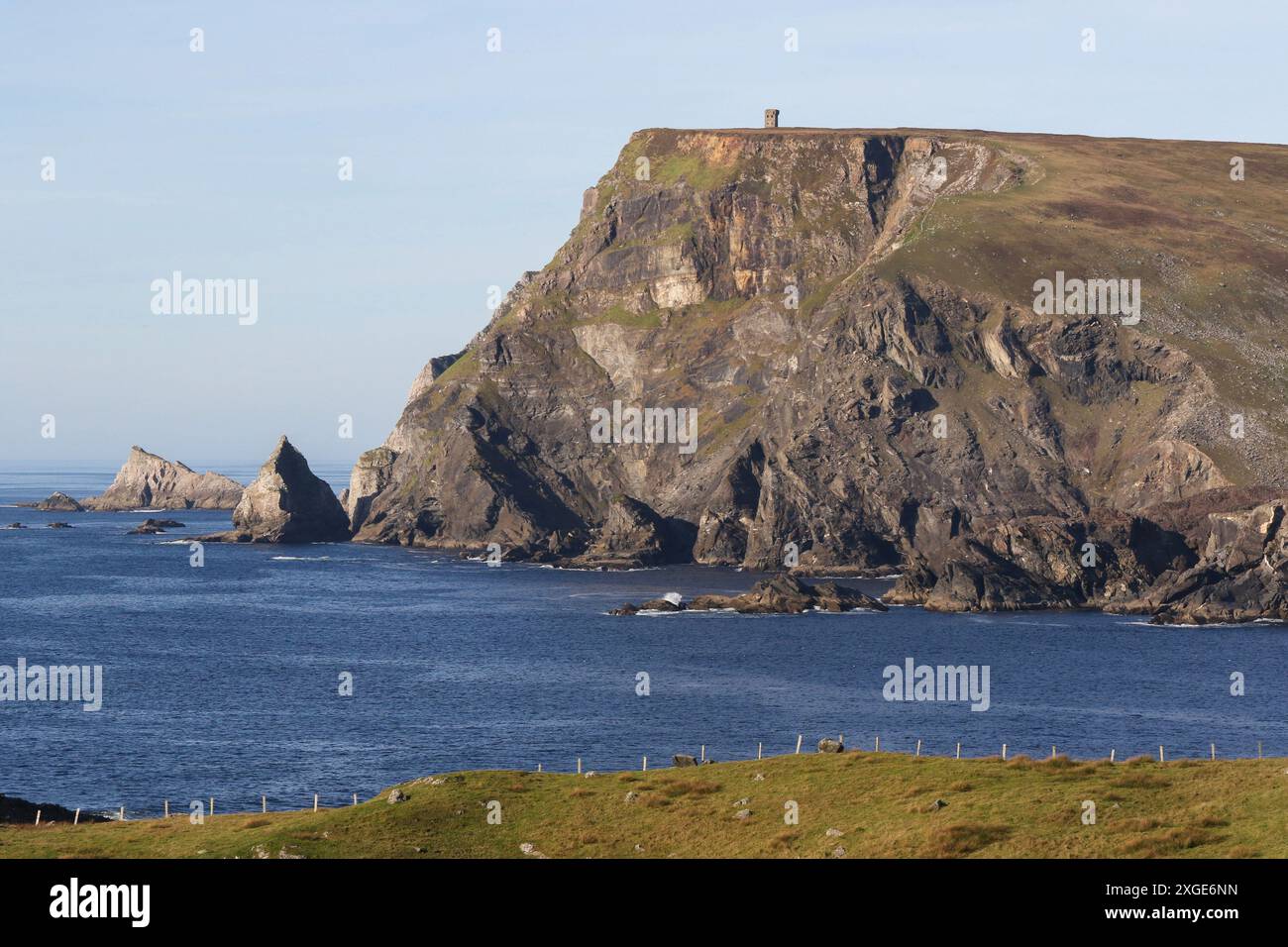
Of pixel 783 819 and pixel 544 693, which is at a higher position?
pixel 783 819

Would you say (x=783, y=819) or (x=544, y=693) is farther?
(x=544, y=693)

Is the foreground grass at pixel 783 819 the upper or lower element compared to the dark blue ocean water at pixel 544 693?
upper

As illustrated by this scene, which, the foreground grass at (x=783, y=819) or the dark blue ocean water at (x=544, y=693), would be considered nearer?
the foreground grass at (x=783, y=819)
